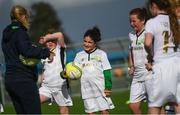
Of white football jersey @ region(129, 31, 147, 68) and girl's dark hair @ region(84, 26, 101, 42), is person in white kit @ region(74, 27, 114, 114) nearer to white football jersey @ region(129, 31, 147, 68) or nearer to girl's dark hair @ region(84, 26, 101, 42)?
girl's dark hair @ region(84, 26, 101, 42)

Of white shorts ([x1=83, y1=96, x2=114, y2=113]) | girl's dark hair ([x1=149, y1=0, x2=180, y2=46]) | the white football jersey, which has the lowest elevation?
white shorts ([x1=83, y1=96, x2=114, y2=113])

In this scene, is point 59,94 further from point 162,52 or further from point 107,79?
point 162,52

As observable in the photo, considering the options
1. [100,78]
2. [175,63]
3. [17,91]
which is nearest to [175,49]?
[175,63]

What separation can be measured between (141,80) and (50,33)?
2.18 meters

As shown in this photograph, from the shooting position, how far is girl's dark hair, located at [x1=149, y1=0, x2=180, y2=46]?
8.66m

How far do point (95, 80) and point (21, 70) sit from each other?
282 cm

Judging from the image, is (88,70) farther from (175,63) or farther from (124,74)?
(124,74)

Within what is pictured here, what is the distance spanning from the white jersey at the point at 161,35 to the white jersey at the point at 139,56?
9.22 ft

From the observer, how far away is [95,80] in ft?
37.9

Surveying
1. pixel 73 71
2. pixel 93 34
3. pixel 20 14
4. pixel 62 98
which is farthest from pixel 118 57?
pixel 20 14

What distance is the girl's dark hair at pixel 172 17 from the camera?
341 inches

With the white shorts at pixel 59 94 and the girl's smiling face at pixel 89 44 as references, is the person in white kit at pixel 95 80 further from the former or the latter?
the white shorts at pixel 59 94

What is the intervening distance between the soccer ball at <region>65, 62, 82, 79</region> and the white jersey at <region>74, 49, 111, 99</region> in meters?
0.23

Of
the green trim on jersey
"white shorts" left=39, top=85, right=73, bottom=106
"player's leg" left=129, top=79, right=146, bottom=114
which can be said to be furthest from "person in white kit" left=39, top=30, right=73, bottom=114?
"player's leg" left=129, top=79, right=146, bottom=114
